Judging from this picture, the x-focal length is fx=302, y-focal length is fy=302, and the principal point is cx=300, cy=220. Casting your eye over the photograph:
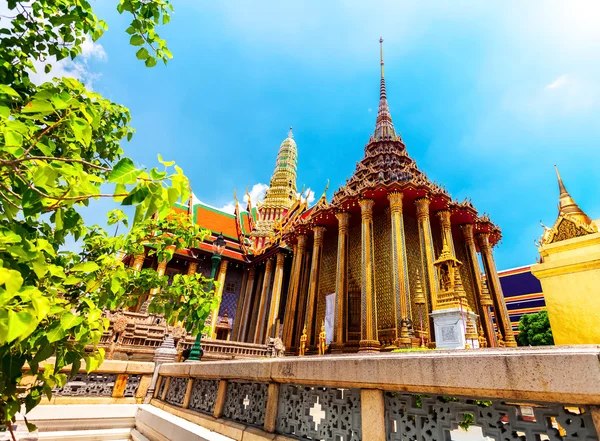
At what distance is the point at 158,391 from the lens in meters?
6.04

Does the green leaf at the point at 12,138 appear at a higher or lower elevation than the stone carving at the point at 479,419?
higher

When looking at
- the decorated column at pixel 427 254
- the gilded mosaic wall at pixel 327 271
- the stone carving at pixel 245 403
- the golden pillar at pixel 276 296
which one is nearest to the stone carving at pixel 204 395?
the stone carving at pixel 245 403

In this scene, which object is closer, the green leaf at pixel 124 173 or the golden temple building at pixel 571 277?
the green leaf at pixel 124 173

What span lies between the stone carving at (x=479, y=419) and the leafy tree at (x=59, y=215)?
1951mm

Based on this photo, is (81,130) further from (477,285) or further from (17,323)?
(477,285)

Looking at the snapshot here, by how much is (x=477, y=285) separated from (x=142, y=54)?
1715cm

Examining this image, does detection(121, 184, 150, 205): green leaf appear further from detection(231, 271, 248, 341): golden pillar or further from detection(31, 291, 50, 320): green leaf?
detection(231, 271, 248, 341): golden pillar

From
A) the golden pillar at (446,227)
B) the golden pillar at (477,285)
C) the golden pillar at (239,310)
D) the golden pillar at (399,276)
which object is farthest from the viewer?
the golden pillar at (239,310)

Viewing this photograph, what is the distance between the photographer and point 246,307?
22.3 metres

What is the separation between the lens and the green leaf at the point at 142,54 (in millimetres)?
2209

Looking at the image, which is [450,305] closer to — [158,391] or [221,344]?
[158,391]

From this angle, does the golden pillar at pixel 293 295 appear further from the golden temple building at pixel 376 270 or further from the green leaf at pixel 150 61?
the green leaf at pixel 150 61

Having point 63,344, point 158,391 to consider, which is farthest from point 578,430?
point 158,391

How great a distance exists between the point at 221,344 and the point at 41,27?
1316 centimetres
